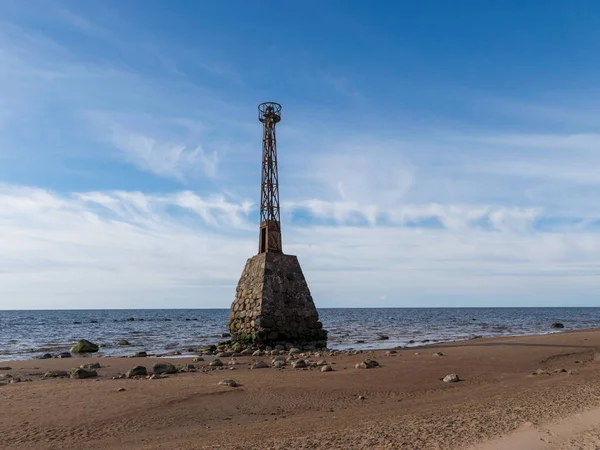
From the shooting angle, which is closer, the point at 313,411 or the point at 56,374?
the point at 313,411

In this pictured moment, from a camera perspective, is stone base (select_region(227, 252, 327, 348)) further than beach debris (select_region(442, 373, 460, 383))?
Yes

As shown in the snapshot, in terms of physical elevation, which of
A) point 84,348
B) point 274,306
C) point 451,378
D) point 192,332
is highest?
point 274,306

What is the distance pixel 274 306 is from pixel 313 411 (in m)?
17.5

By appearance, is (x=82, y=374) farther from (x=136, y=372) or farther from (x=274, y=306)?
(x=274, y=306)

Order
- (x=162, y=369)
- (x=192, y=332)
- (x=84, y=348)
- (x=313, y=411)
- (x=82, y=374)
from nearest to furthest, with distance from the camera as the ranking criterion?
(x=313, y=411), (x=82, y=374), (x=162, y=369), (x=84, y=348), (x=192, y=332)

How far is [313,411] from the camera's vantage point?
941cm

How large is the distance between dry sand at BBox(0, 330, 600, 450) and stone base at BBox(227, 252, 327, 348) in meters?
11.2

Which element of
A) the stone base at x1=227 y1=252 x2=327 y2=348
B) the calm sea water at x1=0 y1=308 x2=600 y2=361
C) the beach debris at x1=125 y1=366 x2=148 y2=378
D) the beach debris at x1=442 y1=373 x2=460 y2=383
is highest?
the stone base at x1=227 y1=252 x2=327 y2=348

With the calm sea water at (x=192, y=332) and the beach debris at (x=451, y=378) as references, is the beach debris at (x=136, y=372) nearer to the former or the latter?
the beach debris at (x=451, y=378)

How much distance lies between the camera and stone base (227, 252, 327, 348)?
26.4m

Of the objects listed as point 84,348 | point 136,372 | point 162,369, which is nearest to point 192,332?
point 84,348

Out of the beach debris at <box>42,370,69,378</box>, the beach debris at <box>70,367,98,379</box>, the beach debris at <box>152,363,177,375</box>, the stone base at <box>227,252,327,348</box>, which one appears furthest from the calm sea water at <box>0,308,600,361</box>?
the beach debris at <box>70,367,98,379</box>

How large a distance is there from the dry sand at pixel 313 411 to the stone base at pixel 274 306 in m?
11.2

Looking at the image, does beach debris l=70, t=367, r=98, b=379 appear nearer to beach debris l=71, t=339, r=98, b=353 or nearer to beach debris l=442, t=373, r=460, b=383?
beach debris l=442, t=373, r=460, b=383
